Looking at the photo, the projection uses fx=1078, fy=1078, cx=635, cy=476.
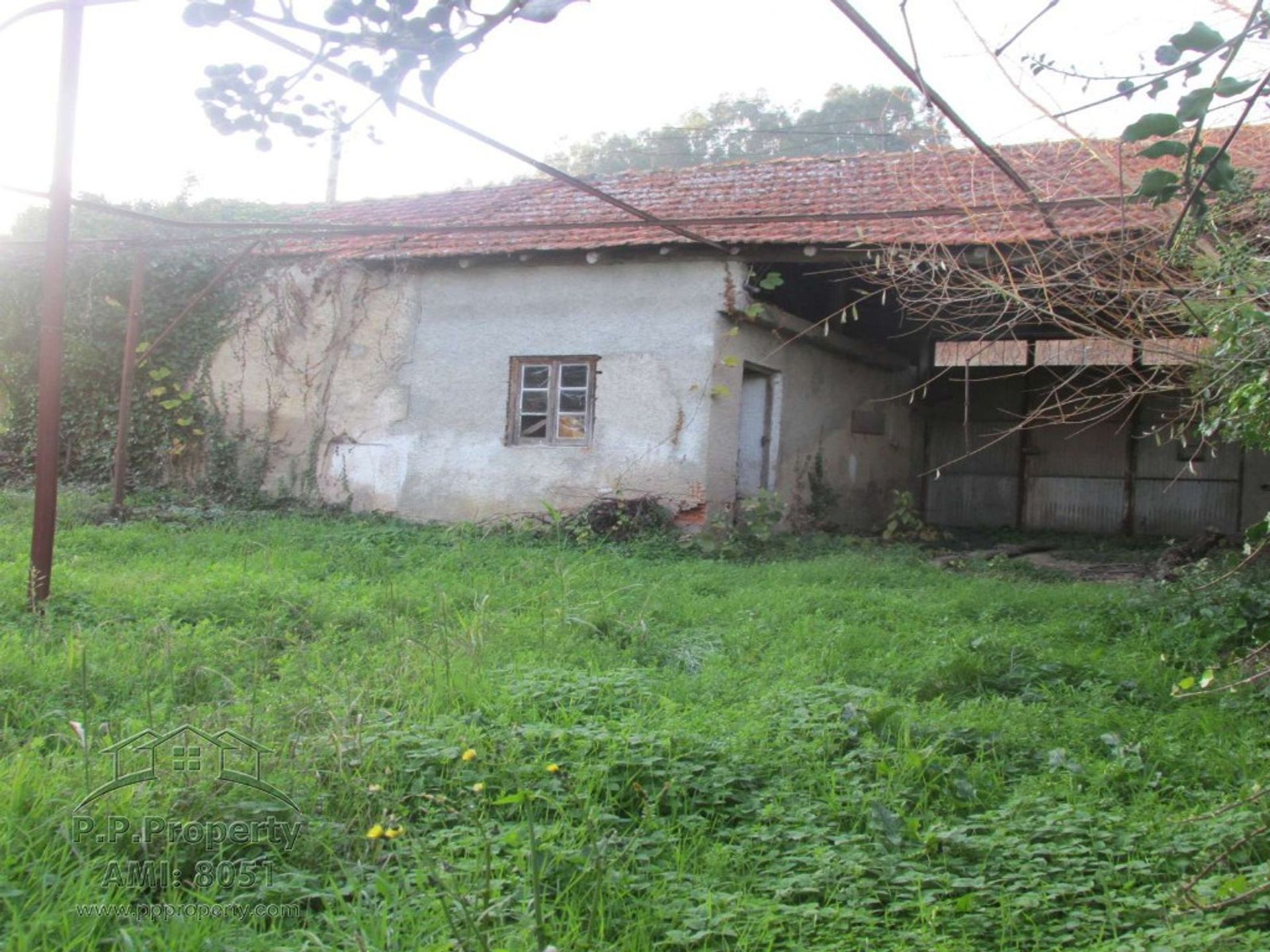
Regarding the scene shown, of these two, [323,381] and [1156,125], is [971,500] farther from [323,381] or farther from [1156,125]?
[1156,125]

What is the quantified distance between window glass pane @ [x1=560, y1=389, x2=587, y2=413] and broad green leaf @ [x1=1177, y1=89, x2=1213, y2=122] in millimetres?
9225

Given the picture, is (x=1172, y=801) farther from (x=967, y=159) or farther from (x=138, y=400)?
(x=138, y=400)

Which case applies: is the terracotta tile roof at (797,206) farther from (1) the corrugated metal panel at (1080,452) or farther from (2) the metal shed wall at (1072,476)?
(1) the corrugated metal panel at (1080,452)

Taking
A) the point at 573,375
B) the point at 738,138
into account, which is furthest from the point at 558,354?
the point at 738,138

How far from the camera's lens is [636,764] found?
397cm

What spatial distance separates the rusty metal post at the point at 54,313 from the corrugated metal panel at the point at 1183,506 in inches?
488

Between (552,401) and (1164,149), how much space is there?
30.5 ft

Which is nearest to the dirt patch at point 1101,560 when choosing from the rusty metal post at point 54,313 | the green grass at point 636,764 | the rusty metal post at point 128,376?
the green grass at point 636,764

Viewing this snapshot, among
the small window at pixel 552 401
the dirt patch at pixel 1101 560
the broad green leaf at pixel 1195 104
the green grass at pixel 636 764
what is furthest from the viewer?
the small window at pixel 552 401

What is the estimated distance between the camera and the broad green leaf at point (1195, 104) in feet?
7.87

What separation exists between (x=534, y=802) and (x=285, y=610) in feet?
10.3

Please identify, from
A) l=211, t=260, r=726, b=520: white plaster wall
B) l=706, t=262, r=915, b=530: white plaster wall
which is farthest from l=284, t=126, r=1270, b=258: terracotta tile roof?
l=706, t=262, r=915, b=530: white plaster wall

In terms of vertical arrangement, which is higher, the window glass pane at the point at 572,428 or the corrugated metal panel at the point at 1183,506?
the window glass pane at the point at 572,428

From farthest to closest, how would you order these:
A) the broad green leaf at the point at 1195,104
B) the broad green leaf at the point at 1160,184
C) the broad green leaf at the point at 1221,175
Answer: the broad green leaf at the point at 1221,175
the broad green leaf at the point at 1160,184
the broad green leaf at the point at 1195,104
